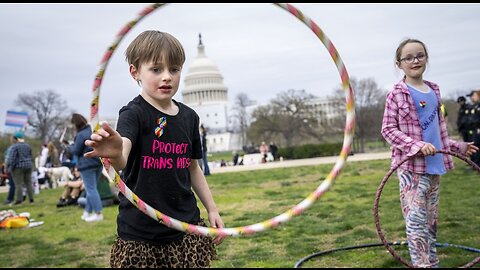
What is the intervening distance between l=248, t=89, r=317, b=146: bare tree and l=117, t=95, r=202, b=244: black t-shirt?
54987 mm

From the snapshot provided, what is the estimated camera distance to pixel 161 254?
9.62 ft

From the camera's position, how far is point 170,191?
119 inches

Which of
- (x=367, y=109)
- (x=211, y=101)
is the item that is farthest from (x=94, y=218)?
(x=211, y=101)

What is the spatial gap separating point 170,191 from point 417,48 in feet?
9.10

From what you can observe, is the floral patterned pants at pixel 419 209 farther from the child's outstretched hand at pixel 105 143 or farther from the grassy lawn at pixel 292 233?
the child's outstretched hand at pixel 105 143

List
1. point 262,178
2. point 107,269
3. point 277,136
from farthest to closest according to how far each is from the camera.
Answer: point 277,136
point 262,178
point 107,269

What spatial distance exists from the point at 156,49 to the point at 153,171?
2.23ft

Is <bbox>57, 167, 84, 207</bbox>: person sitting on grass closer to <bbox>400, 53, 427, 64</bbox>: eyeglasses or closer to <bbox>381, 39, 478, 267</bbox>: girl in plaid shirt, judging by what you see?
<bbox>381, 39, 478, 267</bbox>: girl in plaid shirt

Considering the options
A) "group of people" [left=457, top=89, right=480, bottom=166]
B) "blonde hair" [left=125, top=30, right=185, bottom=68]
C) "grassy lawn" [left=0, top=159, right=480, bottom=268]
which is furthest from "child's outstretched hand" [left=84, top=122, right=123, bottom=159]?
"group of people" [left=457, top=89, right=480, bottom=166]

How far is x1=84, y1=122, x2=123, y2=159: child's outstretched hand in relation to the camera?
2.52 meters

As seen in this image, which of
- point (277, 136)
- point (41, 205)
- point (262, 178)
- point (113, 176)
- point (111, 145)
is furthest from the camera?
point (277, 136)

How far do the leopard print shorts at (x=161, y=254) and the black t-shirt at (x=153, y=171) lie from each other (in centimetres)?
4

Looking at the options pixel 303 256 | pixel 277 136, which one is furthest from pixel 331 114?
pixel 303 256

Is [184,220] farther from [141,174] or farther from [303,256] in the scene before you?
[303,256]
